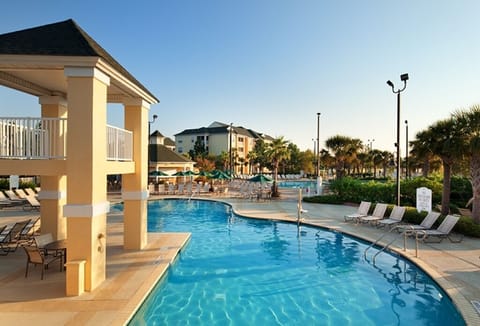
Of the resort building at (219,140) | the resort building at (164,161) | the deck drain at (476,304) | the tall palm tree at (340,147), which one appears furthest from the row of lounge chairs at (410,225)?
the resort building at (219,140)

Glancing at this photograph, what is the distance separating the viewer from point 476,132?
46.4 feet

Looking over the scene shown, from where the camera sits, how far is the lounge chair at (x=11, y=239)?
35.2 feet

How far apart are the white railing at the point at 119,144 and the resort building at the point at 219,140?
68.8m

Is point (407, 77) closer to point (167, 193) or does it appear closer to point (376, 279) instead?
point (376, 279)

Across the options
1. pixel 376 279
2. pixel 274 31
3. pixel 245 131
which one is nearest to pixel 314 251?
pixel 376 279

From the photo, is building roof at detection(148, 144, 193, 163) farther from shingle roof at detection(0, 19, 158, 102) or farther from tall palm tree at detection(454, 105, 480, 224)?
tall palm tree at detection(454, 105, 480, 224)

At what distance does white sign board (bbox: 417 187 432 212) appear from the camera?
14.7 metres

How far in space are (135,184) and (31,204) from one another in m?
13.0

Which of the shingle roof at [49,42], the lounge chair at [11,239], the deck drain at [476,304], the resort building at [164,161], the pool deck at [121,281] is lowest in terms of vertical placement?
the deck drain at [476,304]

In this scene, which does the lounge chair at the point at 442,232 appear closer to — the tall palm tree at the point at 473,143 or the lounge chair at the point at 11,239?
the tall palm tree at the point at 473,143

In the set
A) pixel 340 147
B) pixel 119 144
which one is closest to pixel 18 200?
pixel 119 144

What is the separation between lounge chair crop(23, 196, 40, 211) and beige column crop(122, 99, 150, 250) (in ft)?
40.7

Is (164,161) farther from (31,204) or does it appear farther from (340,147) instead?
(340,147)

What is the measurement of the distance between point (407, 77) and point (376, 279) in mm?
Answer: 9591
